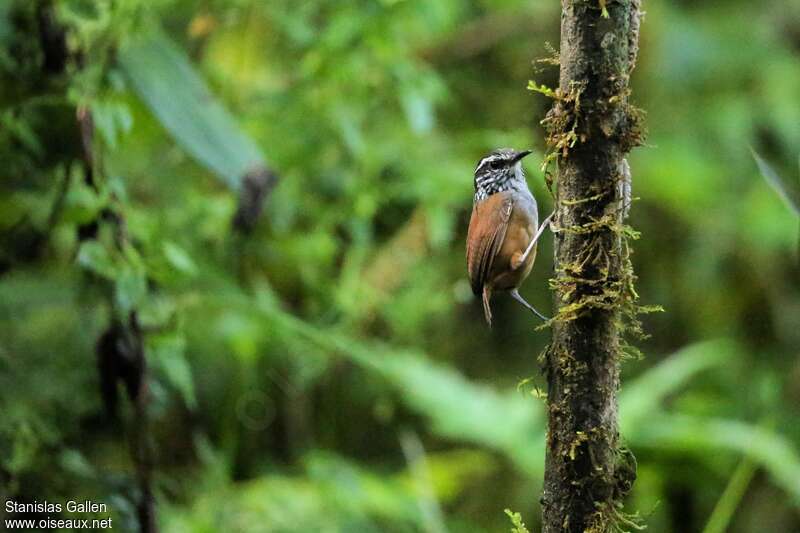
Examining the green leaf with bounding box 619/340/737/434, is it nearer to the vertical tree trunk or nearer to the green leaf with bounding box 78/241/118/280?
the vertical tree trunk

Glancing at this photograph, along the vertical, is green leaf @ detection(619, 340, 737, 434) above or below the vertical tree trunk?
above

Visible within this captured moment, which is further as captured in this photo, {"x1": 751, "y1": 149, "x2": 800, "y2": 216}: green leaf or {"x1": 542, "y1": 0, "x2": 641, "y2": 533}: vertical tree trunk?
{"x1": 751, "y1": 149, "x2": 800, "y2": 216}: green leaf

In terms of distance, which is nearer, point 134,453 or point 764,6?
point 134,453

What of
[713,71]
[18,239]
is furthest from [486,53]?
[18,239]

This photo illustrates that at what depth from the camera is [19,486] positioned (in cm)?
259

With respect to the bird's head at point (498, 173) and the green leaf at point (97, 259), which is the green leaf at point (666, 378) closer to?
the bird's head at point (498, 173)

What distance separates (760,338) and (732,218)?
740 mm

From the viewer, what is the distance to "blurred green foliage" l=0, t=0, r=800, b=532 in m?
2.72

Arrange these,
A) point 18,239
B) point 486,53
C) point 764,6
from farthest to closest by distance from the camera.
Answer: point 764,6 → point 486,53 → point 18,239

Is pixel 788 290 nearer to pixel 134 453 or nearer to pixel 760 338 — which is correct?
pixel 760 338

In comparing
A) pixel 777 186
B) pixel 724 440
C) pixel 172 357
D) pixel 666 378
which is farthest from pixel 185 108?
pixel 666 378

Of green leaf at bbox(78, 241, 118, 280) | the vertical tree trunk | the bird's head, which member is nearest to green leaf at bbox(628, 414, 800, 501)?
the bird's head

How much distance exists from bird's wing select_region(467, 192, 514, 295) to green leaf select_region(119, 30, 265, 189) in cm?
82

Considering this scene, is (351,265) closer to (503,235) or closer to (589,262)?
(503,235)
